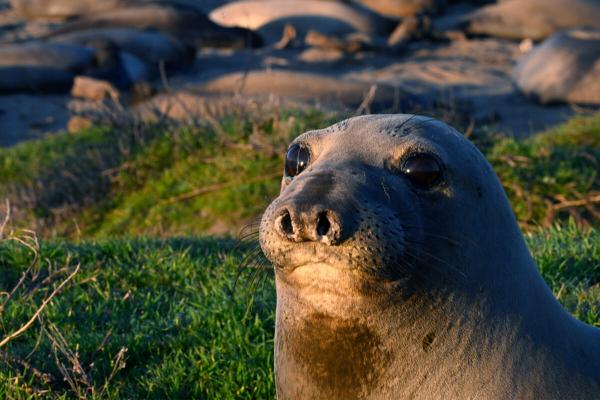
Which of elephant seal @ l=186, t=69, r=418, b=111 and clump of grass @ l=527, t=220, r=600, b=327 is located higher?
clump of grass @ l=527, t=220, r=600, b=327

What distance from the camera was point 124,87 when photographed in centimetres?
1404

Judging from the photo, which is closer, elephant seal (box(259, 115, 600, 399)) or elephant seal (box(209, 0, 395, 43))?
elephant seal (box(259, 115, 600, 399))

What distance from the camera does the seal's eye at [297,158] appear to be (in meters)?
2.82

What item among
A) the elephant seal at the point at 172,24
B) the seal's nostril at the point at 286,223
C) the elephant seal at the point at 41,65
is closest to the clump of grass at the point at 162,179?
the seal's nostril at the point at 286,223

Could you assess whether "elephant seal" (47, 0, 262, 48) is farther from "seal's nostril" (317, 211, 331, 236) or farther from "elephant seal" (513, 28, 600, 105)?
"seal's nostril" (317, 211, 331, 236)

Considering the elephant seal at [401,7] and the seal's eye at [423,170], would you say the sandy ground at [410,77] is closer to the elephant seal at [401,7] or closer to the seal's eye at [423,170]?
the elephant seal at [401,7]

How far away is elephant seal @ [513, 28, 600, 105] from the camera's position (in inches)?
530

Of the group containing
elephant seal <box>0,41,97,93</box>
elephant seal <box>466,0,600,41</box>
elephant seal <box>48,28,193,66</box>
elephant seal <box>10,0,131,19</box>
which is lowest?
elephant seal <box>10,0,131,19</box>

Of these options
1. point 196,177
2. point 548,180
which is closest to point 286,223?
point 548,180

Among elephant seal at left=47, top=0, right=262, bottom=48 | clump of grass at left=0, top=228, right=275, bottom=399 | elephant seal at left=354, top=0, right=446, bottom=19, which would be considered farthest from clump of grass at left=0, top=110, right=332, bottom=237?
elephant seal at left=354, top=0, right=446, bottom=19

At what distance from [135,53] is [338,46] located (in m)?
3.33

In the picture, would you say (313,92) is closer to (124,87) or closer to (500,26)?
(124,87)

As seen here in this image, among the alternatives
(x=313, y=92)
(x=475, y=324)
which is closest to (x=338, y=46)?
(x=313, y=92)

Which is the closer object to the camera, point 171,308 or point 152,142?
point 171,308
